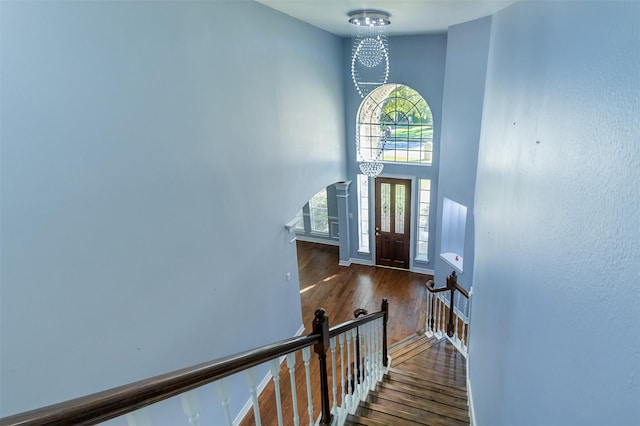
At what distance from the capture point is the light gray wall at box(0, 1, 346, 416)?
6.34 ft

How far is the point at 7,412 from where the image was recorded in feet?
6.19

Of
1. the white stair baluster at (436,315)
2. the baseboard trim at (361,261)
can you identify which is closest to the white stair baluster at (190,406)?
the white stair baluster at (436,315)

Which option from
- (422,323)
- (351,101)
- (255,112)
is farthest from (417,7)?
(422,323)

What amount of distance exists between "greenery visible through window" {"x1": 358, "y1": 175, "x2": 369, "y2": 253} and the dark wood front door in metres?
0.27

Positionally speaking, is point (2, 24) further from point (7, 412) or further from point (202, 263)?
point (202, 263)

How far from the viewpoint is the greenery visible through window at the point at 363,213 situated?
8219mm

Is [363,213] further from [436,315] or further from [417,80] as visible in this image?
[436,315]

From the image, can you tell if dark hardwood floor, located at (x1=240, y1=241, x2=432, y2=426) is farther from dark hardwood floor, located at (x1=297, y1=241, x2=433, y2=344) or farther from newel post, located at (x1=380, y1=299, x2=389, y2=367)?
newel post, located at (x1=380, y1=299, x2=389, y2=367)

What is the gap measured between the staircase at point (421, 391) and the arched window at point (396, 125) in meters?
3.90

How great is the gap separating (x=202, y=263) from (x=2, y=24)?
218 cm

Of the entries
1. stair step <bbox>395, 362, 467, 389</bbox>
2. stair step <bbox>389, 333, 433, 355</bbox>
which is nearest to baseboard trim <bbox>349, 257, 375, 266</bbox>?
stair step <bbox>389, 333, 433, 355</bbox>

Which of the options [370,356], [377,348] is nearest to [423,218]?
[377,348]

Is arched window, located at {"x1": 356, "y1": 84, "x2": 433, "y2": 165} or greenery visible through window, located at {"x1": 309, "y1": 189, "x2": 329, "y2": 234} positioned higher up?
arched window, located at {"x1": 356, "y1": 84, "x2": 433, "y2": 165}

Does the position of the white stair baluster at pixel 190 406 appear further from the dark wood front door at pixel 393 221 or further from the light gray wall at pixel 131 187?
the dark wood front door at pixel 393 221
